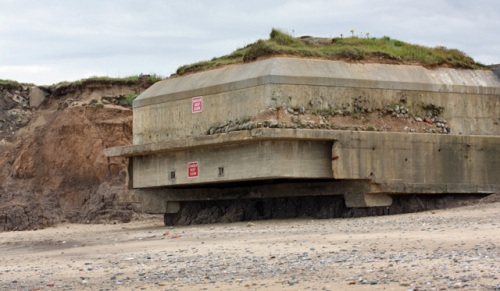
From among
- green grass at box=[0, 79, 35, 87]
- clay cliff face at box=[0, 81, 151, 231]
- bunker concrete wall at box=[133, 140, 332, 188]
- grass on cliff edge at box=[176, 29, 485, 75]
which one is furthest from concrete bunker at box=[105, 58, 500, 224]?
green grass at box=[0, 79, 35, 87]

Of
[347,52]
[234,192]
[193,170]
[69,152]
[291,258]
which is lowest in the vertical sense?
[291,258]

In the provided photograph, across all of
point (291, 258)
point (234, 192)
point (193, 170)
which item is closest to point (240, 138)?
Result: point (193, 170)

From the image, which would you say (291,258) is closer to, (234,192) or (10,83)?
(234,192)

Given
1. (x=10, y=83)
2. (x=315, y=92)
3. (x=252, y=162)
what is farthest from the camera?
(x=10, y=83)

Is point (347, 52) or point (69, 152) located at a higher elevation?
point (347, 52)

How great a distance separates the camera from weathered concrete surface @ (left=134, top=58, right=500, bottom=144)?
21641 millimetres

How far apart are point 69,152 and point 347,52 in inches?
589

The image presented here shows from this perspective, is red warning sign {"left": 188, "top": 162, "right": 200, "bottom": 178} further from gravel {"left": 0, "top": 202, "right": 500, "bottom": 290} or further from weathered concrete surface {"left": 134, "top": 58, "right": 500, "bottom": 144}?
gravel {"left": 0, "top": 202, "right": 500, "bottom": 290}

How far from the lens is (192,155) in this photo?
23.2 m

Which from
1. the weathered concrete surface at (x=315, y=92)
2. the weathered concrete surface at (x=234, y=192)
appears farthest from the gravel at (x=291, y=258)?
the weathered concrete surface at (x=315, y=92)

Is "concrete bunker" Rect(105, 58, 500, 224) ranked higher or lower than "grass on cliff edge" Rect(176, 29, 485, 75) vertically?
lower

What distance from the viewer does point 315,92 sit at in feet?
71.3

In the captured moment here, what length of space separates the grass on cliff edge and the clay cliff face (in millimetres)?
9217

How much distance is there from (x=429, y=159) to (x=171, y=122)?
6.32 meters
